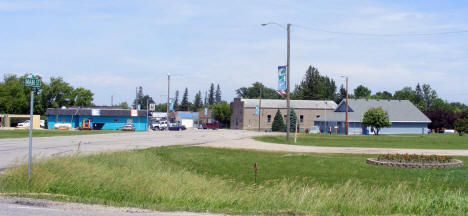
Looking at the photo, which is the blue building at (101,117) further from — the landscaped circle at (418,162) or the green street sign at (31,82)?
the green street sign at (31,82)

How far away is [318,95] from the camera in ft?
450

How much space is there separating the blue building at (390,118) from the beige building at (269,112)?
18403mm

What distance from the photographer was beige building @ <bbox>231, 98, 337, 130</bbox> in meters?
100

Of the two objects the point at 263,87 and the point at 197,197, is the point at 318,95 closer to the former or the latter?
the point at 263,87

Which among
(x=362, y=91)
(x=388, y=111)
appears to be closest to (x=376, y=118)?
(x=388, y=111)

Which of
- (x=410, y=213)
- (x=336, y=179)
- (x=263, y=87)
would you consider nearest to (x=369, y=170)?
(x=336, y=179)

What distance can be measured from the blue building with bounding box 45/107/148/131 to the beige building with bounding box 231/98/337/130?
29.1m

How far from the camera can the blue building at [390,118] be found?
74.8 m

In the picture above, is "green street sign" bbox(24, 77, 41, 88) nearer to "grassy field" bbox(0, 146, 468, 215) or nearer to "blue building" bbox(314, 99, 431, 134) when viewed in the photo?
"grassy field" bbox(0, 146, 468, 215)

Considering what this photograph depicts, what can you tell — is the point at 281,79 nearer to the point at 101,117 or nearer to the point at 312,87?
the point at 101,117

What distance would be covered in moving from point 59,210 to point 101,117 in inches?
2758

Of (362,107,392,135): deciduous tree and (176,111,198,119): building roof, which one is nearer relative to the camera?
(362,107,392,135): deciduous tree

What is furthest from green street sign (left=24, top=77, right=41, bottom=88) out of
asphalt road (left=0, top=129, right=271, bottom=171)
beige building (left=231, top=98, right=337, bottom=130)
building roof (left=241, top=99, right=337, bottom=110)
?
building roof (left=241, top=99, right=337, bottom=110)

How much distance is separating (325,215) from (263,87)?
190023 millimetres
